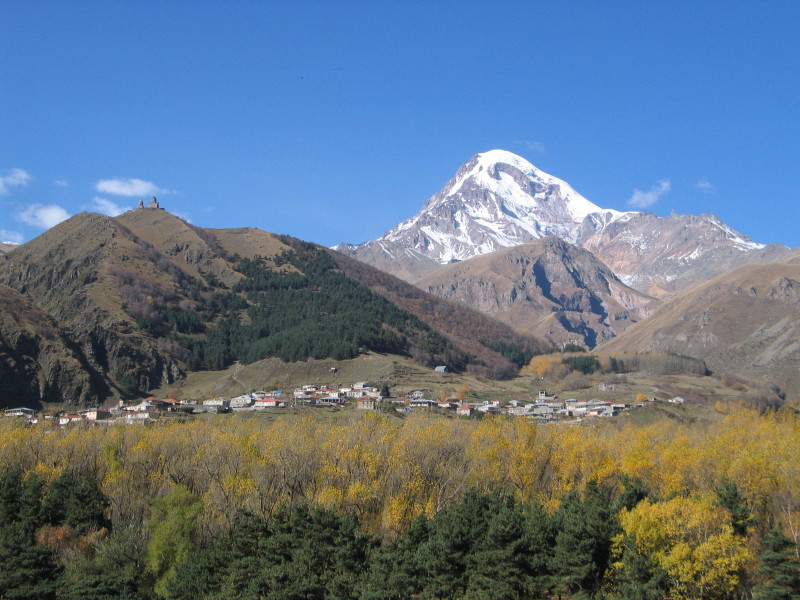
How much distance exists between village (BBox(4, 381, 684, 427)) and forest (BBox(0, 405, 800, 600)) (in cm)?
5156

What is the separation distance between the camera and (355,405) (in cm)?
14538

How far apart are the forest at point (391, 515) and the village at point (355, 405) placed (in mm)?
51558

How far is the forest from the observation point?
4512 cm

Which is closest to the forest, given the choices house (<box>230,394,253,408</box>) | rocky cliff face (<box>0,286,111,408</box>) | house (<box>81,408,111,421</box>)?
house (<box>81,408,111,421</box>)

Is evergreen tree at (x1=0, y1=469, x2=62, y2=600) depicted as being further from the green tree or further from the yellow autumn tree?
the yellow autumn tree

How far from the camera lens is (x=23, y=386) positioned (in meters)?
158

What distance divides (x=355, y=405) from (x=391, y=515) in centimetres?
8966

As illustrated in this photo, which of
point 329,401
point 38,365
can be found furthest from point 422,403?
point 38,365

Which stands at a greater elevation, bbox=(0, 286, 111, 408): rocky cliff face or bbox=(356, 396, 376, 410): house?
bbox=(0, 286, 111, 408): rocky cliff face

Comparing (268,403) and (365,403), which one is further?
(365,403)

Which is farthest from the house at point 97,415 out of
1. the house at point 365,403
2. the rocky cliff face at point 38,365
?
the house at point 365,403

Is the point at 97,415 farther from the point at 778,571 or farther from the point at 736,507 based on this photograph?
the point at 778,571

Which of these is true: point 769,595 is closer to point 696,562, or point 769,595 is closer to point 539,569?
point 696,562

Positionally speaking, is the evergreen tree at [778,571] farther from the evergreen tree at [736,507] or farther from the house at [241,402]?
the house at [241,402]
